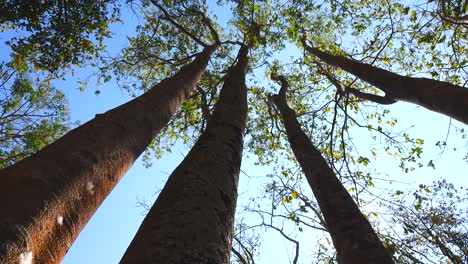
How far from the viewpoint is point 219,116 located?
369 cm

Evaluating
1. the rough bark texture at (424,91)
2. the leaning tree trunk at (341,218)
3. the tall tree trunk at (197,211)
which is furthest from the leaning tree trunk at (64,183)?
the rough bark texture at (424,91)

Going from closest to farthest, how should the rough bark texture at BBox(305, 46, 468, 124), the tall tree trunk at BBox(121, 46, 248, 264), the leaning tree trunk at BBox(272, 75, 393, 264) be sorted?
the tall tree trunk at BBox(121, 46, 248, 264), the leaning tree trunk at BBox(272, 75, 393, 264), the rough bark texture at BBox(305, 46, 468, 124)

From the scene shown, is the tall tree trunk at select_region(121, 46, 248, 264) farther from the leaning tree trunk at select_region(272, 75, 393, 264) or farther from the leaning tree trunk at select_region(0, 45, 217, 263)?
the leaning tree trunk at select_region(272, 75, 393, 264)

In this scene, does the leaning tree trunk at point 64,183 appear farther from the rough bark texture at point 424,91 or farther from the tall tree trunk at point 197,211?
the rough bark texture at point 424,91

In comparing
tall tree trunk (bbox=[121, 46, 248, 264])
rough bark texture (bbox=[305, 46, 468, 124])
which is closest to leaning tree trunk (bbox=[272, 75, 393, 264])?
tall tree trunk (bbox=[121, 46, 248, 264])

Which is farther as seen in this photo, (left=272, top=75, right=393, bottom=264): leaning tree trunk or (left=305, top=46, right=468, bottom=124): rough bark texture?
(left=305, top=46, right=468, bottom=124): rough bark texture

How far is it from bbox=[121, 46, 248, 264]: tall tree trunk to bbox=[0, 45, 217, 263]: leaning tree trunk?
55 centimetres

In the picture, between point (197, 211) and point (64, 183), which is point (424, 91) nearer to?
point (197, 211)

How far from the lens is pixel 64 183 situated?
199 centimetres

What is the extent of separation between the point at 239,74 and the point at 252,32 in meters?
3.70

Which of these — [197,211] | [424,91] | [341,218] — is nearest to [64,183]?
[197,211]

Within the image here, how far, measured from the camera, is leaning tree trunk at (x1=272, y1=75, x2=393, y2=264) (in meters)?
3.04

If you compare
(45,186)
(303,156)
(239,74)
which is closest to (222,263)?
(45,186)

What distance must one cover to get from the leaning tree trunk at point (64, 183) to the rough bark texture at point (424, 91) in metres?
3.64
